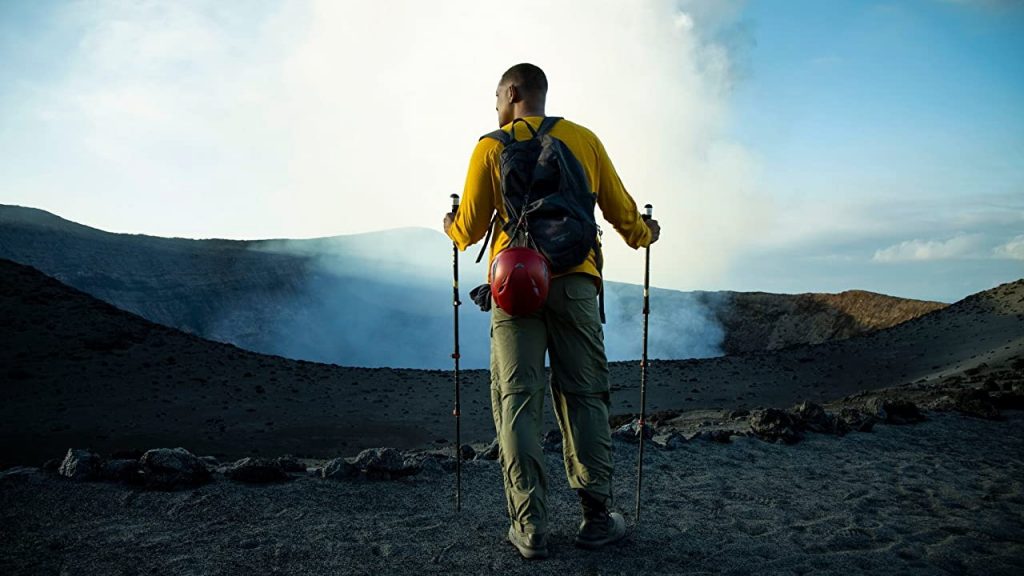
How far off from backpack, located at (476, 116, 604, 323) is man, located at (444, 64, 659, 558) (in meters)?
0.09

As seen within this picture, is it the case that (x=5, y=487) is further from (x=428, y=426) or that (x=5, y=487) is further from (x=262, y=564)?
(x=428, y=426)

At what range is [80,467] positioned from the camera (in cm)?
489

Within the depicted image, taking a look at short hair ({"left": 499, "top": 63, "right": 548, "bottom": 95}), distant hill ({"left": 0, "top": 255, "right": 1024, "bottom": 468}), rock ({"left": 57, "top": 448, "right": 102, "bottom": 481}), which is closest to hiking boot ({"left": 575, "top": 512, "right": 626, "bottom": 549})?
short hair ({"left": 499, "top": 63, "right": 548, "bottom": 95})

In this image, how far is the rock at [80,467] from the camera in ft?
16.0

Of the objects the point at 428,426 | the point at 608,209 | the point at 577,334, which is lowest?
the point at 428,426

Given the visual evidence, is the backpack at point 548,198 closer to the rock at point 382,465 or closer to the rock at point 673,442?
the rock at point 382,465

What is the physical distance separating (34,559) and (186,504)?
0.99 m

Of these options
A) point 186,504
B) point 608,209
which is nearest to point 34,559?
point 186,504

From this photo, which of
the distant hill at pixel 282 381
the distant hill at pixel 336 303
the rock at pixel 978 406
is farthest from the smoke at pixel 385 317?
the rock at pixel 978 406

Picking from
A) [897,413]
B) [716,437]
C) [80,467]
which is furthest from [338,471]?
[897,413]

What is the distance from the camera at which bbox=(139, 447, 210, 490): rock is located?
476 cm

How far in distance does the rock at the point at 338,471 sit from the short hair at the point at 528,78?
342cm

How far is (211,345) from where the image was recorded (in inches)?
698

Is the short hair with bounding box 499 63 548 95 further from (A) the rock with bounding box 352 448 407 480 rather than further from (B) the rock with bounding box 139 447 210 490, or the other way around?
(B) the rock with bounding box 139 447 210 490
